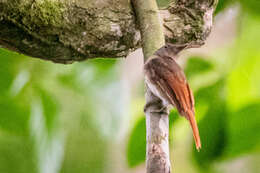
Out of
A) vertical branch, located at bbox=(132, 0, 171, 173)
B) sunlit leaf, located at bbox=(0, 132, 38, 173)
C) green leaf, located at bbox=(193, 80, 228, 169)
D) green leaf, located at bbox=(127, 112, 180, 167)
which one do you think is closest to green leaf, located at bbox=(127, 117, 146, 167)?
green leaf, located at bbox=(127, 112, 180, 167)

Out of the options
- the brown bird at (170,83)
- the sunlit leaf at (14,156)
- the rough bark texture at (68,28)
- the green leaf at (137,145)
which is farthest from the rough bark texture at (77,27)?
the sunlit leaf at (14,156)

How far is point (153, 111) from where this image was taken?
93cm

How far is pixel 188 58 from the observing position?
1.48 m

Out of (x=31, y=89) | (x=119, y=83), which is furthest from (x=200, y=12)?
(x=31, y=89)

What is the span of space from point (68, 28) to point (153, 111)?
0.24m

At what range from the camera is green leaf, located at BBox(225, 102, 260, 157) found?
1.44m

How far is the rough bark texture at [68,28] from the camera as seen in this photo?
36.4 inches

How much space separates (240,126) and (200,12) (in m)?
0.45

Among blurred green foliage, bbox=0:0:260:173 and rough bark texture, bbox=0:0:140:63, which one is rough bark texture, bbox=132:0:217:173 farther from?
blurred green foliage, bbox=0:0:260:173

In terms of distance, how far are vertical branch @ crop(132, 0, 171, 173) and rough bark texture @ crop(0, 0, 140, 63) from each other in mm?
45

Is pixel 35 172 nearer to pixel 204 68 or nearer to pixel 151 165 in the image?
pixel 204 68

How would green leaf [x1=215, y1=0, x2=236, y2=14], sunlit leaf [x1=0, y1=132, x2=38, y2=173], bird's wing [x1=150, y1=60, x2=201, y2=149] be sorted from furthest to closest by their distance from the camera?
sunlit leaf [x1=0, y1=132, x2=38, y2=173]
green leaf [x1=215, y1=0, x2=236, y2=14]
bird's wing [x1=150, y1=60, x2=201, y2=149]

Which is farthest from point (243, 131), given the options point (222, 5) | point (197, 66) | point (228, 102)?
point (222, 5)

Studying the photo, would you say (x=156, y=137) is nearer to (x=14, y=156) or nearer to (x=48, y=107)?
(x=48, y=107)
